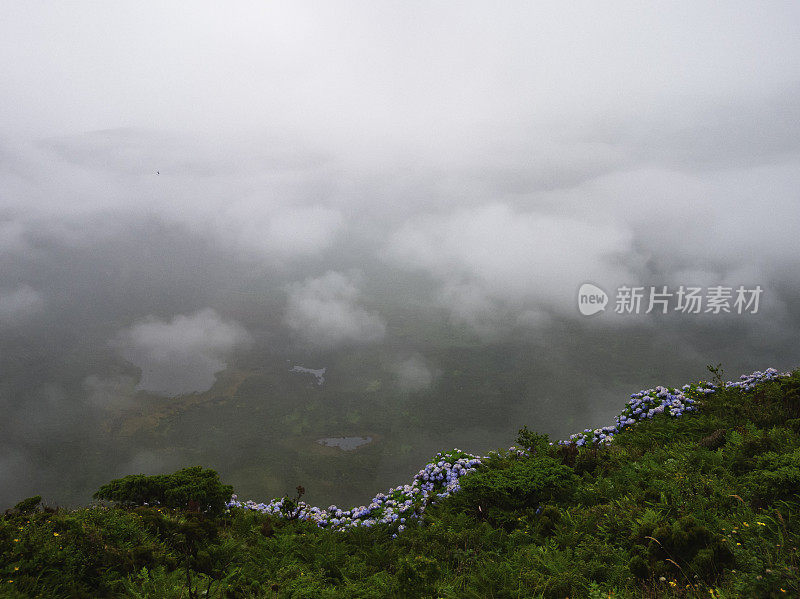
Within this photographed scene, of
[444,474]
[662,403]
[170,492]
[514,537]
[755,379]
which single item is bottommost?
[170,492]

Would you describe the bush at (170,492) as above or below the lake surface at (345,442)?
below

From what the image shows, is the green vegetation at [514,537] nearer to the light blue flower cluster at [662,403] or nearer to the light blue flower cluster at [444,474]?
the light blue flower cluster at [444,474]

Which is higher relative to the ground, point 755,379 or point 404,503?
point 755,379

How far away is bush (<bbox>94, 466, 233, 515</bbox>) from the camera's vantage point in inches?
527

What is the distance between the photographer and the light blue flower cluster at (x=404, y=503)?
48.5 ft

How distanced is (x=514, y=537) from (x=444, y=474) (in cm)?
637

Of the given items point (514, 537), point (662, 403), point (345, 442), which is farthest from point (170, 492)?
point (345, 442)

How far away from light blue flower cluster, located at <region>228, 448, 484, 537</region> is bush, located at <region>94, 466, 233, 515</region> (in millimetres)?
2702

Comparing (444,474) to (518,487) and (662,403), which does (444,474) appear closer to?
(518,487)

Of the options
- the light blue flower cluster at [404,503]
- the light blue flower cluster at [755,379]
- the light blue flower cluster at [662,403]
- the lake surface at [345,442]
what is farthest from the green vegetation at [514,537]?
the lake surface at [345,442]

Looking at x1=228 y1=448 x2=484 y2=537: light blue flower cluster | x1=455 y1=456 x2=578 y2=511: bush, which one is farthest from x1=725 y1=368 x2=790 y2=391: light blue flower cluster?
x1=228 y1=448 x2=484 y2=537: light blue flower cluster

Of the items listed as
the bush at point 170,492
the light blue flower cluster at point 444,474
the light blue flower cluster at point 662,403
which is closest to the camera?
the bush at point 170,492

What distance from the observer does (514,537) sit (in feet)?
33.9

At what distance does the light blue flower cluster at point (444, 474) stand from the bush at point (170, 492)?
2652 mm
